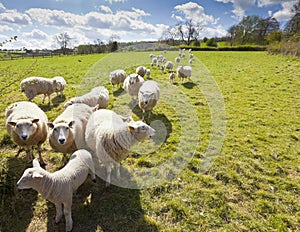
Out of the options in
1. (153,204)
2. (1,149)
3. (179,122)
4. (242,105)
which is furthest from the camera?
(242,105)

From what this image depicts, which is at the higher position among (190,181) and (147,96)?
(147,96)

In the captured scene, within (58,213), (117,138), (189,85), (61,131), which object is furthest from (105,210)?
(189,85)

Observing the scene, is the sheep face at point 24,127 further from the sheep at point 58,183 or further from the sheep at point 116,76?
the sheep at point 116,76

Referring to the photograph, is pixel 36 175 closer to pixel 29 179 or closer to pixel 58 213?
pixel 29 179

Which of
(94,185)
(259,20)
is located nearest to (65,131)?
(94,185)

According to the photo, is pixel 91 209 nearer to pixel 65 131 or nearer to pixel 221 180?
pixel 65 131

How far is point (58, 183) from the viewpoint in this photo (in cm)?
300

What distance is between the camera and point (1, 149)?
194 inches

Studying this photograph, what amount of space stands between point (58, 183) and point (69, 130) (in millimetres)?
1356

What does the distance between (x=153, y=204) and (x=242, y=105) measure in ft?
24.3

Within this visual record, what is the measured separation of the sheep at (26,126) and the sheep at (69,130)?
0.28 metres

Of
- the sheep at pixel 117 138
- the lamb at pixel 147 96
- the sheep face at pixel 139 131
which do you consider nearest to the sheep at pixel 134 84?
the lamb at pixel 147 96

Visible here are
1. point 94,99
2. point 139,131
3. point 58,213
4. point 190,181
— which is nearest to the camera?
point 58,213

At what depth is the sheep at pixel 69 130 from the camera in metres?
3.84
